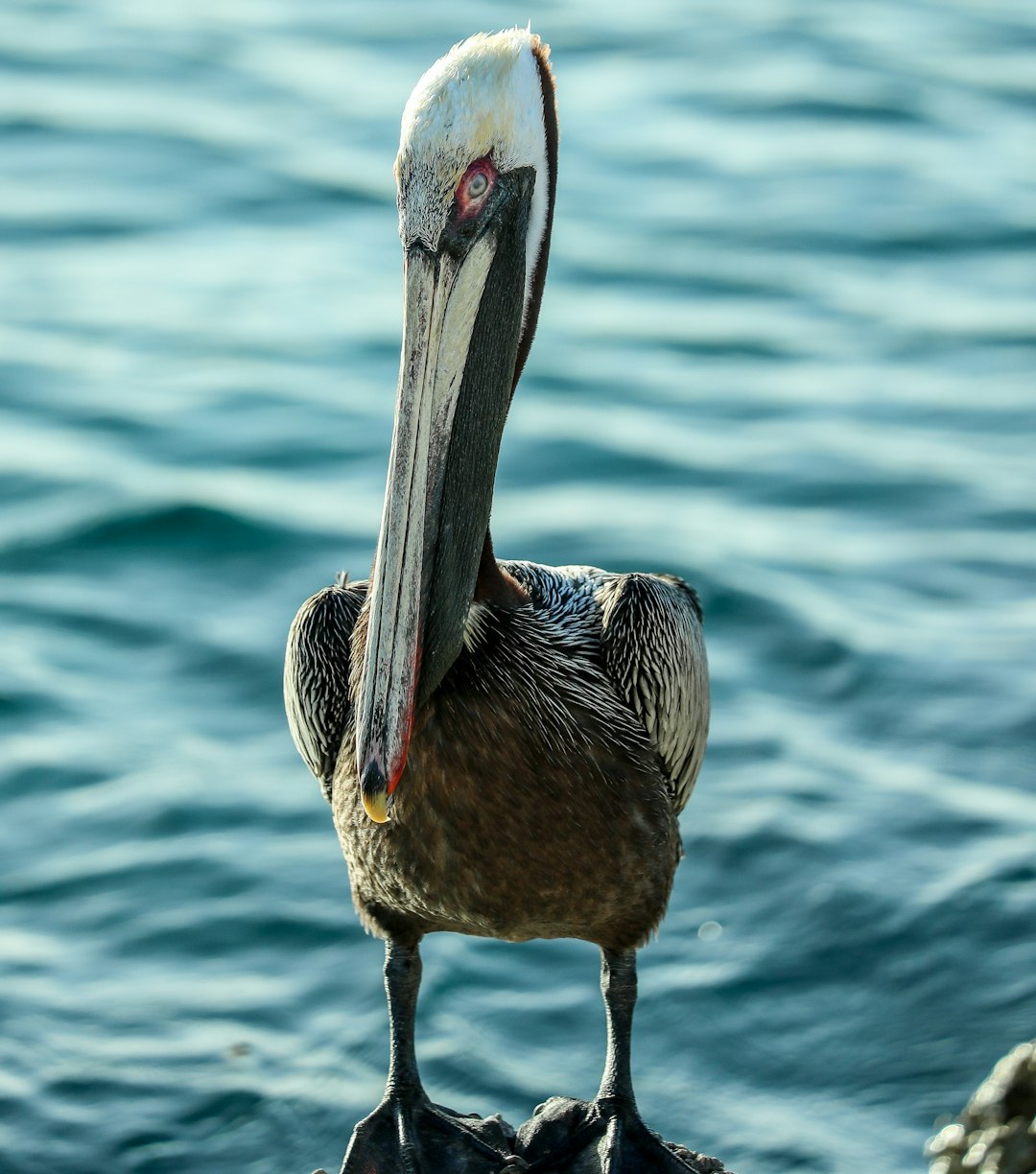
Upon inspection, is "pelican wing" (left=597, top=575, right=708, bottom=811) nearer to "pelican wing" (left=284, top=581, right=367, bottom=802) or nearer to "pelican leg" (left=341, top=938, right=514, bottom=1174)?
"pelican wing" (left=284, top=581, right=367, bottom=802)

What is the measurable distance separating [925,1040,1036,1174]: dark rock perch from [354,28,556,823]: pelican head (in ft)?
7.20

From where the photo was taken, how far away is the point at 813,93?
1761 centimetres

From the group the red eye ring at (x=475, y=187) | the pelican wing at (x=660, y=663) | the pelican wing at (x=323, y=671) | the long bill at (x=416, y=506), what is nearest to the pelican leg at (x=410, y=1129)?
the pelican wing at (x=323, y=671)

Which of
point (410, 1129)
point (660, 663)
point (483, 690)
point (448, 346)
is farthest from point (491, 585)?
point (410, 1129)

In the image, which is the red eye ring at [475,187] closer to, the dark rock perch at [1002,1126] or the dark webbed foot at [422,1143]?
the dark webbed foot at [422,1143]

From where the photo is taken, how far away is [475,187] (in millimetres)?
4766

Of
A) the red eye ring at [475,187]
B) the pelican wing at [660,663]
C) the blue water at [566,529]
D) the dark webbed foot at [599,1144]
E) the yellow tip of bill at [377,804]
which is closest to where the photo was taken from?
the yellow tip of bill at [377,804]

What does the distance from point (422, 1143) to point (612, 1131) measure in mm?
583

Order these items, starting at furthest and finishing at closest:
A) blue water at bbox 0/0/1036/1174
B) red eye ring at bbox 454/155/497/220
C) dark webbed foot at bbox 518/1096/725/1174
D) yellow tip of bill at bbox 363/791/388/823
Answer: blue water at bbox 0/0/1036/1174 < dark webbed foot at bbox 518/1096/725/1174 < red eye ring at bbox 454/155/497/220 < yellow tip of bill at bbox 363/791/388/823

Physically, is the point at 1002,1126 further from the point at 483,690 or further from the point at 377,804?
the point at 377,804

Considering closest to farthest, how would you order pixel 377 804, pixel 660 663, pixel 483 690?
pixel 377 804 < pixel 483 690 < pixel 660 663

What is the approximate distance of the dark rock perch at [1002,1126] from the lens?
5.47 metres

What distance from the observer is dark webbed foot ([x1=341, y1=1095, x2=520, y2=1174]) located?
574 cm

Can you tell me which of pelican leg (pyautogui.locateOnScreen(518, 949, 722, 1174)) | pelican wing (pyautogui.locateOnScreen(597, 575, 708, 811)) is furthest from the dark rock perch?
pelican wing (pyautogui.locateOnScreen(597, 575, 708, 811))
